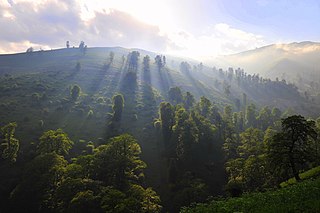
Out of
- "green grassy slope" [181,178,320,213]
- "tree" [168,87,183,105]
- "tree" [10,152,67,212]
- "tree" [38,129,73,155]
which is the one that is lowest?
"tree" [10,152,67,212]

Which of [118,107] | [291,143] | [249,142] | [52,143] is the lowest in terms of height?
[249,142]

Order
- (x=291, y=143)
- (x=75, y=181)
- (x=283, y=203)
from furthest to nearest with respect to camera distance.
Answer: (x=75, y=181)
(x=291, y=143)
(x=283, y=203)

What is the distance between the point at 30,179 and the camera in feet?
254

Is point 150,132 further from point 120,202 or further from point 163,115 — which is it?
point 120,202

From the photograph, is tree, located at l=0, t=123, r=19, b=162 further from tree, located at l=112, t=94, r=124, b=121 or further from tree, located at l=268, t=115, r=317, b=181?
tree, located at l=268, t=115, r=317, b=181

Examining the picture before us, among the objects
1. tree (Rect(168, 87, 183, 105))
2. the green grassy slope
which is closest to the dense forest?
tree (Rect(168, 87, 183, 105))

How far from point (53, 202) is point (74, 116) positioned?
79.1m

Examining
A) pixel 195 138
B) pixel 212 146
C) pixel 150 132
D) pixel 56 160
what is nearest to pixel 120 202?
pixel 56 160

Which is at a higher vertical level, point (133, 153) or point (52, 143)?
point (52, 143)

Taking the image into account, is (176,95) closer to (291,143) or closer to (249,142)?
(249,142)

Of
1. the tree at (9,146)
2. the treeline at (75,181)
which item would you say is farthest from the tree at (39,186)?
the tree at (9,146)

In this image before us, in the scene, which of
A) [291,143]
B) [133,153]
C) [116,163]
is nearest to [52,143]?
[116,163]

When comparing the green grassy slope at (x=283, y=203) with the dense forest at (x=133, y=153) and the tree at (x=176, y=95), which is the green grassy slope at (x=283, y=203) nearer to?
the dense forest at (x=133, y=153)

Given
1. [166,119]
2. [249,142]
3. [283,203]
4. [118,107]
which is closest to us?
[283,203]
